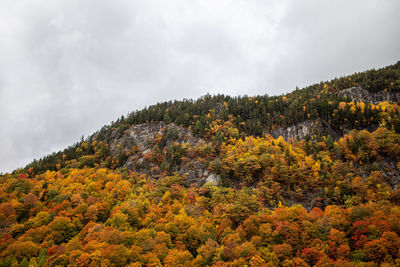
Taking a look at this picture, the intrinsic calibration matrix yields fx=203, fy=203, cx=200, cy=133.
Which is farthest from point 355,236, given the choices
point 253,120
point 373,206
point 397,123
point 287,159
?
point 253,120

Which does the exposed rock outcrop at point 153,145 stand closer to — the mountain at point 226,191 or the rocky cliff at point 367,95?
the mountain at point 226,191

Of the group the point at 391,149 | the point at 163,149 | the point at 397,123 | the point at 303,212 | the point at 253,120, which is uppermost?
the point at 253,120

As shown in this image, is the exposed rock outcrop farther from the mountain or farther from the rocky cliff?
the rocky cliff

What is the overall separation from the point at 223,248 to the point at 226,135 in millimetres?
64103

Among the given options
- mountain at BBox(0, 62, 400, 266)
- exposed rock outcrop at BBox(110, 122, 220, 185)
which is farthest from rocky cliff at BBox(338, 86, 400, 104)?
exposed rock outcrop at BBox(110, 122, 220, 185)

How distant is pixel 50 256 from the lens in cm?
4734

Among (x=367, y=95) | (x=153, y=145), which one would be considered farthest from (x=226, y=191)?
(x=367, y=95)

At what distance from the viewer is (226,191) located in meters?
→ 70.2

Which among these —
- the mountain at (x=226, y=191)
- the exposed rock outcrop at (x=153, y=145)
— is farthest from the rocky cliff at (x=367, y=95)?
the exposed rock outcrop at (x=153, y=145)

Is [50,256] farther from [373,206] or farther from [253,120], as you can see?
[253,120]

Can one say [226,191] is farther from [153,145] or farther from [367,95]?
[367,95]

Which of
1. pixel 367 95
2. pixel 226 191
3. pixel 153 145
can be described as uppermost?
pixel 367 95

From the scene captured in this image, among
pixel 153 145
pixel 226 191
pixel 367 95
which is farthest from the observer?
pixel 153 145

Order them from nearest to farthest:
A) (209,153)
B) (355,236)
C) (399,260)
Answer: (399,260) < (355,236) < (209,153)
